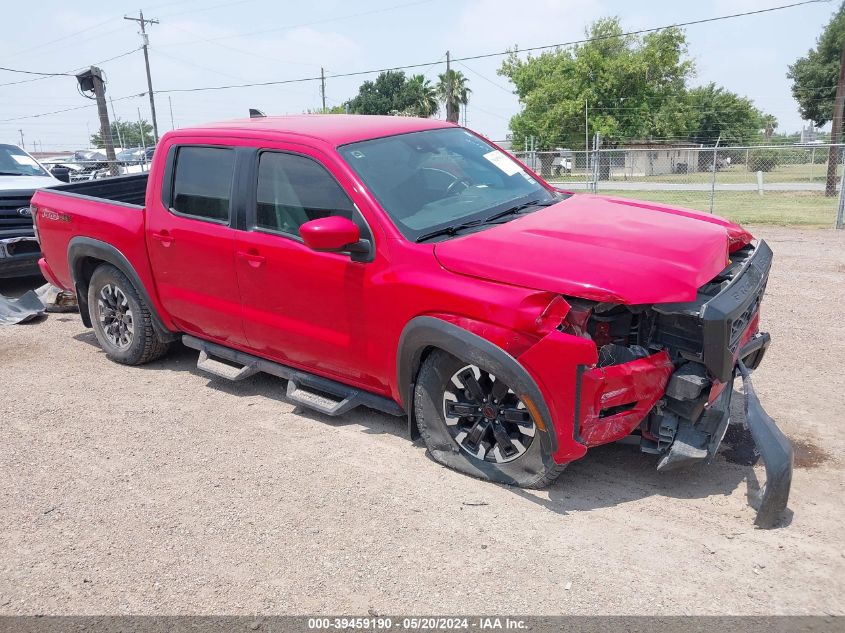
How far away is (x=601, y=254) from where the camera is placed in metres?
3.54

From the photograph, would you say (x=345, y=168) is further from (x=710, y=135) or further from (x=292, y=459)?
(x=710, y=135)

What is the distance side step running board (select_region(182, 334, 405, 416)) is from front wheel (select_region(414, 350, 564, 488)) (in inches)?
14.3

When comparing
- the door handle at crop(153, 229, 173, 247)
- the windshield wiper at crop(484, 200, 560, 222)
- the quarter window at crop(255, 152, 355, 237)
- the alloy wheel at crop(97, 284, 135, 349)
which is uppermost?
the quarter window at crop(255, 152, 355, 237)

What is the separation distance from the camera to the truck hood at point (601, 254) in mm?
3334

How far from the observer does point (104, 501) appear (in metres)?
3.90

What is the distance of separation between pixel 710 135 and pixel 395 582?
2420 inches

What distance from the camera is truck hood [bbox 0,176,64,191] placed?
29.5 feet

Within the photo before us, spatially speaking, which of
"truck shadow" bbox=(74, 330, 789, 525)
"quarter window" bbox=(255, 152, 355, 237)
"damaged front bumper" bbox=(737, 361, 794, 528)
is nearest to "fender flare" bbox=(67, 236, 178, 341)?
"quarter window" bbox=(255, 152, 355, 237)

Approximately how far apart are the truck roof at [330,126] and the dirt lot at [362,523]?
1881mm

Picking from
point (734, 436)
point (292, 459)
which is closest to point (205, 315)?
point (292, 459)

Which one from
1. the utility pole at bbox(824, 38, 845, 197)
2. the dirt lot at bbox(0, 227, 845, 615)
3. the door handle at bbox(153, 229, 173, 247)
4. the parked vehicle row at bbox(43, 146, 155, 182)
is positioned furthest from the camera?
the utility pole at bbox(824, 38, 845, 197)

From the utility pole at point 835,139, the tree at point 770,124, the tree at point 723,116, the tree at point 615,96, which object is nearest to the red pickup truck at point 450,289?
the utility pole at point 835,139

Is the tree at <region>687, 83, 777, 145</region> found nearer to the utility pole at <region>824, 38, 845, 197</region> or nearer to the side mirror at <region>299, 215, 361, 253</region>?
the utility pole at <region>824, 38, 845, 197</region>

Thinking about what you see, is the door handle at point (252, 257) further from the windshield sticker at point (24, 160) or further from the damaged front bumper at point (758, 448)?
the windshield sticker at point (24, 160)
